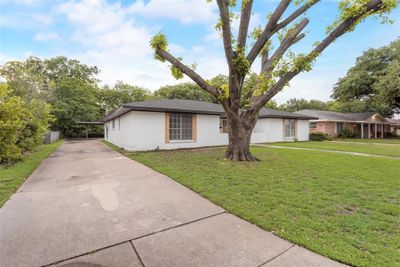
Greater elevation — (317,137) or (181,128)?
(181,128)

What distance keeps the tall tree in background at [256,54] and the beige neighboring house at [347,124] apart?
16.7 meters

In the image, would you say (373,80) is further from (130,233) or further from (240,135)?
(130,233)

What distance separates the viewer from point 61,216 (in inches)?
121

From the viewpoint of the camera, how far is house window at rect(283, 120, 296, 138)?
18.1 m

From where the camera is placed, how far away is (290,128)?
18422mm

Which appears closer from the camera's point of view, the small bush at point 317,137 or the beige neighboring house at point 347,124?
the small bush at point 317,137

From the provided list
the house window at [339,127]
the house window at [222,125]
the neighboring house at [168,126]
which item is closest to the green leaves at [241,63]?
the neighboring house at [168,126]

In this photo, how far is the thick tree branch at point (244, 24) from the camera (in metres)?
6.86

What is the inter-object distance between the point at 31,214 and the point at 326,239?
4.34 metres

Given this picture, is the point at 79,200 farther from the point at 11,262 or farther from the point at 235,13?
the point at 235,13

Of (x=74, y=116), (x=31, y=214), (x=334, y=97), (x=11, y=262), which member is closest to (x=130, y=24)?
(x=31, y=214)

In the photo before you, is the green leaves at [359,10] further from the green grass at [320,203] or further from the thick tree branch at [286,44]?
the green grass at [320,203]

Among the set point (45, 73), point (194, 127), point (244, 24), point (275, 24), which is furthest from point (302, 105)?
point (45, 73)

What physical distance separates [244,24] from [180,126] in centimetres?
693
